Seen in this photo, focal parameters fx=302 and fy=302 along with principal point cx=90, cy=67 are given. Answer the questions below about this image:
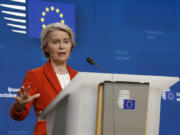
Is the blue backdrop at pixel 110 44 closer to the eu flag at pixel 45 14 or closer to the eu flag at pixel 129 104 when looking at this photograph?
the eu flag at pixel 45 14

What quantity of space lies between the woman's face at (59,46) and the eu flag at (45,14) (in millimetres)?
1376

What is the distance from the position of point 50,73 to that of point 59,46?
0.63ft

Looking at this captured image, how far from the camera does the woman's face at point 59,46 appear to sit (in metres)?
1.85

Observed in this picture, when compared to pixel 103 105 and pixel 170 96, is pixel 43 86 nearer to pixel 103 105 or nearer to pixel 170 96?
pixel 103 105

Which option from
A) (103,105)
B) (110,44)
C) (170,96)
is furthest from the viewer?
(170,96)

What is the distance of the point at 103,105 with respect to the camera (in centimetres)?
122

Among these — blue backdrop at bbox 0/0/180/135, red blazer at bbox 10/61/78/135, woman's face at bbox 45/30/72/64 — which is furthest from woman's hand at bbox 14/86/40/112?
blue backdrop at bbox 0/0/180/135

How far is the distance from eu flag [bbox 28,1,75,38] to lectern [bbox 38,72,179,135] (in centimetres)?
208

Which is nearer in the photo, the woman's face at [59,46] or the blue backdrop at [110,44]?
the woman's face at [59,46]

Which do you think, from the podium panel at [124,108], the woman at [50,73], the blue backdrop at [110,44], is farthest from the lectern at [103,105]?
the blue backdrop at [110,44]

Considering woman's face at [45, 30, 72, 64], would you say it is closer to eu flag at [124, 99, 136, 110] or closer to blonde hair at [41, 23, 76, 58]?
blonde hair at [41, 23, 76, 58]

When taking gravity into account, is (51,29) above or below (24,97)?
above

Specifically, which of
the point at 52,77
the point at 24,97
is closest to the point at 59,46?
the point at 52,77

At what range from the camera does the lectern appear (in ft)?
3.97
